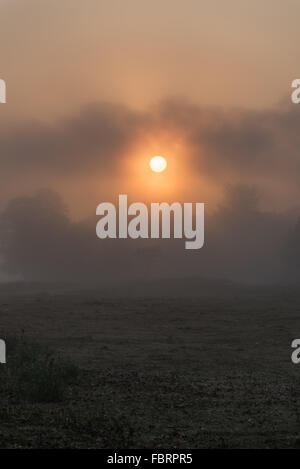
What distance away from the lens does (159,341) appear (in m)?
41.4

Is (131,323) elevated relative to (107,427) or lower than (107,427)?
elevated

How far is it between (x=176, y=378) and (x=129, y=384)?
8.77 feet

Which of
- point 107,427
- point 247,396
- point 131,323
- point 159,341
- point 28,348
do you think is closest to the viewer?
point 107,427

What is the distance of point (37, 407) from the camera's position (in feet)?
63.1

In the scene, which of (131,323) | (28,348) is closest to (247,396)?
(28,348)
